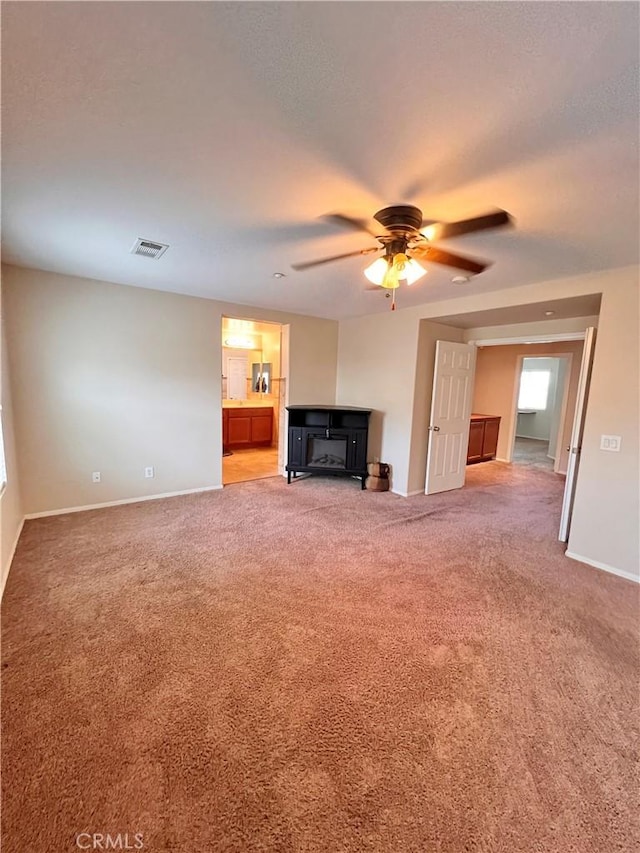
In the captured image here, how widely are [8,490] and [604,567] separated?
16.4 ft

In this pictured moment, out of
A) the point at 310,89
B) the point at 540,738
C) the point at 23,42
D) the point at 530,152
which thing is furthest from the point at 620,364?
the point at 23,42

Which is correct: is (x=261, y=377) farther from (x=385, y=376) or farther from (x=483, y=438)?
(x=483, y=438)

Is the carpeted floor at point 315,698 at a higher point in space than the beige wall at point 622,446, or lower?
lower

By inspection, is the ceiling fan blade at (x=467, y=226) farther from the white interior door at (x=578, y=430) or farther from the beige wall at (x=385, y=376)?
the beige wall at (x=385, y=376)

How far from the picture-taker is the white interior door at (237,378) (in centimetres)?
740

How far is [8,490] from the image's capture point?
2.84m

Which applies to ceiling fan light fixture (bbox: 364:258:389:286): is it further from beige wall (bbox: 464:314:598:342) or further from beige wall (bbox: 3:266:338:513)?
beige wall (bbox: 464:314:598:342)

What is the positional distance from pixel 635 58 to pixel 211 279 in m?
3.19

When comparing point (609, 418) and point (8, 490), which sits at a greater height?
point (609, 418)

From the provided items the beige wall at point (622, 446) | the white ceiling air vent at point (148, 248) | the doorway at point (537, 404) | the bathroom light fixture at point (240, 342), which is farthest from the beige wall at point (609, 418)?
the doorway at point (537, 404)

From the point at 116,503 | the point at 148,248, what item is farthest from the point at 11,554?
the point at 148,248

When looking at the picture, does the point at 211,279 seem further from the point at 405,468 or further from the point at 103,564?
the point at 405,468

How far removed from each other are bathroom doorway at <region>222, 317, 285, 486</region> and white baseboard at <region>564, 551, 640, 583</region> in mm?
4485

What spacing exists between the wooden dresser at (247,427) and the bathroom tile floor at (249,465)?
16 centimetres
